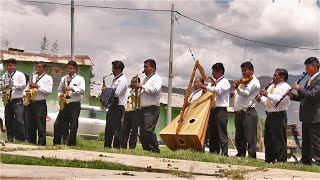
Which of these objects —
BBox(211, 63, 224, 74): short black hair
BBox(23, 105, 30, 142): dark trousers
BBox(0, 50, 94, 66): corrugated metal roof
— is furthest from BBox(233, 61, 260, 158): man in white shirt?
BBox(0, 50, 94, 66): corrugated metal roof

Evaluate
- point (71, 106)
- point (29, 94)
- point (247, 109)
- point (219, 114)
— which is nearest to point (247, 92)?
point (247, 109)

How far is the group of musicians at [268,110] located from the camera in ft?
26.2

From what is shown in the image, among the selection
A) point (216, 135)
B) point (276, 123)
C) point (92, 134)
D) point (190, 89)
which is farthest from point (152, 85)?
point (92, 134)

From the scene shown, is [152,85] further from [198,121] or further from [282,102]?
[282,102]

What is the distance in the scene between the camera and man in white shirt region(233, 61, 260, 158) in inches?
360

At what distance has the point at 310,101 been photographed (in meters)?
8.02

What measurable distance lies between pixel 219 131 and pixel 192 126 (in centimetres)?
67

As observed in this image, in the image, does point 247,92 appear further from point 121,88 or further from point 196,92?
point 121,88

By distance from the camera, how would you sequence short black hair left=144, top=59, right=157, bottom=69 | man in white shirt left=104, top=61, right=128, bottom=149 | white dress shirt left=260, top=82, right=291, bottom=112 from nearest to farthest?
white dress shirt left=260, top=82, right=291, bottom=112 < short black hair left=144, top=59, right=157, bottom=69 < man in white shirt left=104, top=61, right=128, bottom=149

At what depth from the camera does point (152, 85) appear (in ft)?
30.3

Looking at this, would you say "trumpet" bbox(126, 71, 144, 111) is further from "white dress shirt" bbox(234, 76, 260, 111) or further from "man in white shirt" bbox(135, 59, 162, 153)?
"white dress shirt" bbox(234, 76, 260, 111)

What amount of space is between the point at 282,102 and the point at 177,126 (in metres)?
1.86

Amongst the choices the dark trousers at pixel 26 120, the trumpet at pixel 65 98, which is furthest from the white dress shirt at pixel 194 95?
the dark trousers at pixel 26 120

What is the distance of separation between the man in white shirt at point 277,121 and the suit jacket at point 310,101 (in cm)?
26
